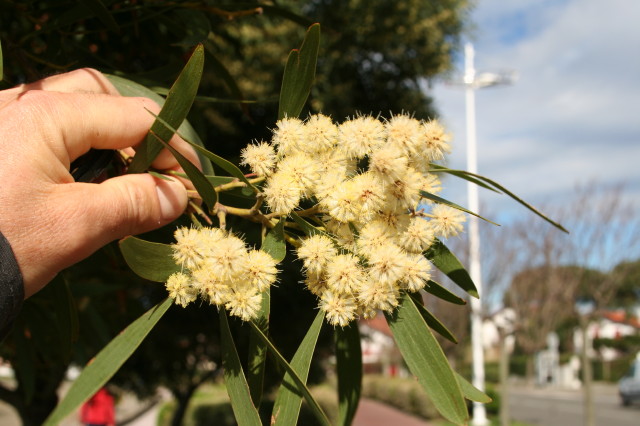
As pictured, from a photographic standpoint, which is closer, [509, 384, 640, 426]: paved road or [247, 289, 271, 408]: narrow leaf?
[247, 289, 271, 408]: narrow leaf

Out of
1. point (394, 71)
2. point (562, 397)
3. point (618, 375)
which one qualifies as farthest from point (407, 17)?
point (618, 375)

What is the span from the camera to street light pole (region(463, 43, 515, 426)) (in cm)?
1619

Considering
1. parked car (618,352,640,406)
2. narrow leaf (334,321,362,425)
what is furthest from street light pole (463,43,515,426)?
narrow leaf (334,321,362,425)

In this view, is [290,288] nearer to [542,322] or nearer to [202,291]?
[202,291]

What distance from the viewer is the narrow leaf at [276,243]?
939mm

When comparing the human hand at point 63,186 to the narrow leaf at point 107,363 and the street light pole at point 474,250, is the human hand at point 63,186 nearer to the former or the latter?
the narrow leaf at point 107,363

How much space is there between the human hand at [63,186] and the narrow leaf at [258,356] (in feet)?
0.81

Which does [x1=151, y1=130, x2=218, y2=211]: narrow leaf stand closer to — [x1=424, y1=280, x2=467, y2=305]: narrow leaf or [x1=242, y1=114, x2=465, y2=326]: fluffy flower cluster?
[x1=242, y1=114, x2=465, y2=326]: fluffy flower cluster

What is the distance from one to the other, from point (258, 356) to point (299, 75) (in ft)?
1.53

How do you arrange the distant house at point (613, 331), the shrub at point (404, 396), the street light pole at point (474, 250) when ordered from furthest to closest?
the distant house at point (613, 331), the shrub at point (404, 396), the street light pole at point (474, 250)

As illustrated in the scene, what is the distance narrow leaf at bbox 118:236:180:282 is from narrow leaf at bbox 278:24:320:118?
29cm

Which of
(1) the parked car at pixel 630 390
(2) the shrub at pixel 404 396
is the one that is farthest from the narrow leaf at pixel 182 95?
(1) the parked car at pixel 630 390

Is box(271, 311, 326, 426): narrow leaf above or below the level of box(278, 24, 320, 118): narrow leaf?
below

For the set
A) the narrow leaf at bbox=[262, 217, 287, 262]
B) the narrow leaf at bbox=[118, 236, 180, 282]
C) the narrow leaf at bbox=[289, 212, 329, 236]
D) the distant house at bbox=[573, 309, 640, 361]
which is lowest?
the distant house at bbox=[573, 309, 640, 361]
